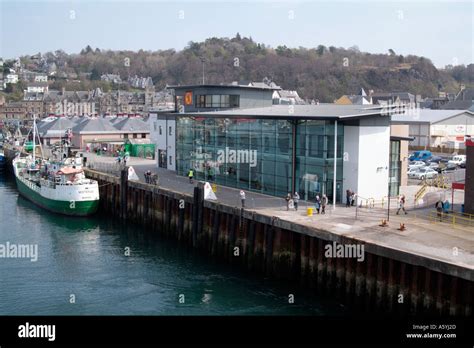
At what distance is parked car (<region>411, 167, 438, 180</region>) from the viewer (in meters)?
48.5

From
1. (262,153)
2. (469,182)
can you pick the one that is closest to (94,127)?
(262,153)

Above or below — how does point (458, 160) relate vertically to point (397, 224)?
above

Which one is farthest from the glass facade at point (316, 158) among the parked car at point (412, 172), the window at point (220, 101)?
the parked car at point (412, 172)

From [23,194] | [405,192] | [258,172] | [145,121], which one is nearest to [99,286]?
[258,172]

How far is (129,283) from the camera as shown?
2992cm

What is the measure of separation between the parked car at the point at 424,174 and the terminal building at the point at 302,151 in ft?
33.4

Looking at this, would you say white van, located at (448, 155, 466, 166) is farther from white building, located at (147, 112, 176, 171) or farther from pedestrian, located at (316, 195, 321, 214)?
pedestrian, located at (316, 195, 321, 214)

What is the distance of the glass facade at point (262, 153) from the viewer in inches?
1382

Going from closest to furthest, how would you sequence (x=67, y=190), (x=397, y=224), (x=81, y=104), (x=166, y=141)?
(x=397, y=224), (x=67, y=190), (x=166, y=141), (x=81, y=104)

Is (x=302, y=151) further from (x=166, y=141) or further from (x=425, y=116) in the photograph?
(x=425, y=116)

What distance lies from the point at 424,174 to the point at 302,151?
670 inches

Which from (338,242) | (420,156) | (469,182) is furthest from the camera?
(420,156)

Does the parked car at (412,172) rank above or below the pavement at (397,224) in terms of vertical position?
above

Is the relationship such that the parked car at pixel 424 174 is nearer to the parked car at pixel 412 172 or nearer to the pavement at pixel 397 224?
the parked car at pixel 412 172
